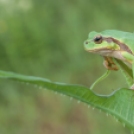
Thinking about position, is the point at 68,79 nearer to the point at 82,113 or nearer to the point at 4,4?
the point at 82,113

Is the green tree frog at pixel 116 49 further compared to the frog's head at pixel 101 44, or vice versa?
the frog's head at pixel 101 44

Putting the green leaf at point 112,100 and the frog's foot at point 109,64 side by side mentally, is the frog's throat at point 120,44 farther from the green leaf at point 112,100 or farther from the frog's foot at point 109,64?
the green leaf at point 112,100

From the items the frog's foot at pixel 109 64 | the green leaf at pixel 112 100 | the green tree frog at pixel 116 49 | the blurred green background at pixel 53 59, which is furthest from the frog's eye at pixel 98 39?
the blurred green background at pixel 53 59

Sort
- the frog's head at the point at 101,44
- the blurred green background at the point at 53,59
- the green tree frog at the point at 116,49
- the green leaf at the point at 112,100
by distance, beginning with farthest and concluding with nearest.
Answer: the blurred green background at the point at 53,59 → the frog's head at the point at 101,44 → the green tree frog at the point at 116,49 → the green leaf at the point at 112,100

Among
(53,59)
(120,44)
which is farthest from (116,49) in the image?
(53,59)

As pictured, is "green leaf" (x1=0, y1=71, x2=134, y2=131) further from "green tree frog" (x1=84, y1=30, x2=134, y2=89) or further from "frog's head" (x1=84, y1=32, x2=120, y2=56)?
"frog's head" (x1=84, y1=32, x2=120, y2=56)

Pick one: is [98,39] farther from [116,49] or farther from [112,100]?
[112,100]

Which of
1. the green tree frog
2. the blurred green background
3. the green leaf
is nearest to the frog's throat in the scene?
the green tree frog
